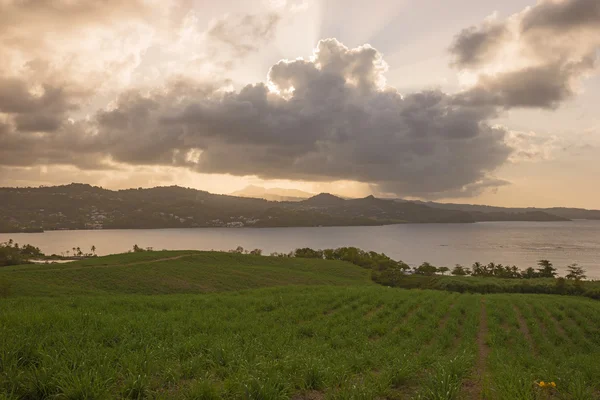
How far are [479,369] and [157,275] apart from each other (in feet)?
176

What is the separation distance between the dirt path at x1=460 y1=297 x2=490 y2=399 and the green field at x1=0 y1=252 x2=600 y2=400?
0.24 ft

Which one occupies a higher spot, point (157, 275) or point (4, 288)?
point (4, 288)

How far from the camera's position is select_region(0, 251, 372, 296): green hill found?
45113mm

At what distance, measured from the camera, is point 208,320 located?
16453 mm

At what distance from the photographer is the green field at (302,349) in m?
7.78

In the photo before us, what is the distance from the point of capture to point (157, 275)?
2254 inches

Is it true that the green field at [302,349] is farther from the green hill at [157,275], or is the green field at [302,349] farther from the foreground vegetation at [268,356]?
the green hill at [157,275]

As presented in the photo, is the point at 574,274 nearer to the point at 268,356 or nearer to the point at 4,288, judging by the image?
the point at 268,356

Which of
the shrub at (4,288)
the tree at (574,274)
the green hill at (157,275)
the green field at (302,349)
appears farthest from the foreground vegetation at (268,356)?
the tree at (574,274)

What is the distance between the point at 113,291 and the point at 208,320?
37.4 meters

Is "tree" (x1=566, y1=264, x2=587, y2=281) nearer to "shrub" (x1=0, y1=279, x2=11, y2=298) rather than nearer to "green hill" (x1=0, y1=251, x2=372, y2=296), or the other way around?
"green hill" (x1=0, y1=251, x2=372, y2=296)

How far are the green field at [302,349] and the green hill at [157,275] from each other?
2848 centimetres

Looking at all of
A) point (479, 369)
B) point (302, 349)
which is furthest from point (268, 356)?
point (479, 369)

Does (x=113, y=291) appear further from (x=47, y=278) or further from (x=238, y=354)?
(x=238, y=354)
